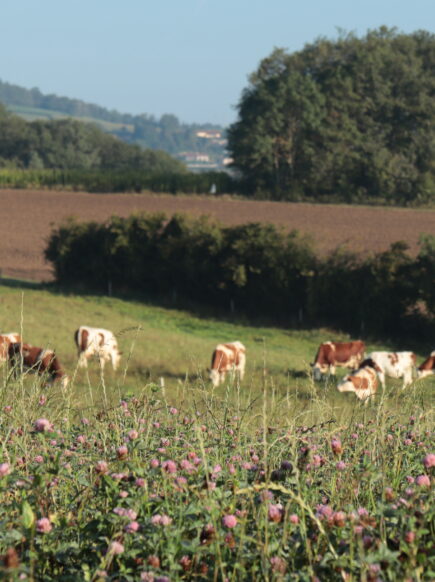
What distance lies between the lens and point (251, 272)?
3347cm

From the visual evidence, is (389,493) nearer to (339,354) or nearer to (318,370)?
(318,370)

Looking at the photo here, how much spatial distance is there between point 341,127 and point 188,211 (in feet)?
107

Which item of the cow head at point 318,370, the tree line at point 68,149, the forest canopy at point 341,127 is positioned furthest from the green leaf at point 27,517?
the tree line at point 68,149

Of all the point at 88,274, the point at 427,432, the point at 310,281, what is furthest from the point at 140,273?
the point at 427,432

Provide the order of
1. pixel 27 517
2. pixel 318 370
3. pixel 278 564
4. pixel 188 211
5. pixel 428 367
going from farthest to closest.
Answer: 1. pixel 188 211
2. pixel 318 370
3. pixel 428 367
4. pixel 278 564
5. pixel 27 517

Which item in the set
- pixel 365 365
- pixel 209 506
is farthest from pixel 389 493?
pixel 365 365

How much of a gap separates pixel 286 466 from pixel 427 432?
1748 millimetres

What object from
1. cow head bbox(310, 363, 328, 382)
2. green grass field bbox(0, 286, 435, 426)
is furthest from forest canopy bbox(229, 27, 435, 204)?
cow head bbox(310, 363, 328, 382)

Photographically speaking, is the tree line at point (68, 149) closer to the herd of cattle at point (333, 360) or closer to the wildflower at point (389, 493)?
the herd of cattle at point (333, 360)

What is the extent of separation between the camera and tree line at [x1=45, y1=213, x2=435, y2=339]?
2969cm

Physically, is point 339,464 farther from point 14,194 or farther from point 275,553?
point 14,194

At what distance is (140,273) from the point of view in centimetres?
3734

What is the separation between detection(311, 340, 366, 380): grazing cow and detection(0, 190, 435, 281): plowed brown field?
75.3 ft

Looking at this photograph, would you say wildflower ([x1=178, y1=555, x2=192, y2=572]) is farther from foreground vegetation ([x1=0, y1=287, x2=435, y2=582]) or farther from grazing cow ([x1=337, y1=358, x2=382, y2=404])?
grazing cow ([x1=337, y1=358, x2=382, y2=404])
